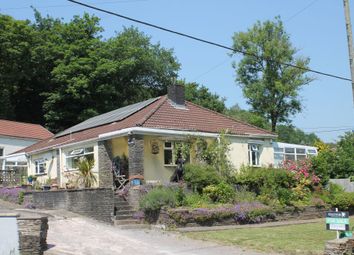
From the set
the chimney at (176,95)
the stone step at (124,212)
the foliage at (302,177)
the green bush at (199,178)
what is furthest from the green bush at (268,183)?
the chimney at (176,95)

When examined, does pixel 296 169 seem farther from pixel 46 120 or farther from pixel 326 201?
pixel 46 120

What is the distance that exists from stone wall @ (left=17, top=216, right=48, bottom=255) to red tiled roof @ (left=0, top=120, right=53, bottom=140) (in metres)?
30.0

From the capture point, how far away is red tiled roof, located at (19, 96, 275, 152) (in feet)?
83.3

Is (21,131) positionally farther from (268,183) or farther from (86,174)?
(268,183)

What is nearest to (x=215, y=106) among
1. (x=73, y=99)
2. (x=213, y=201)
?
(x=73, y=99)

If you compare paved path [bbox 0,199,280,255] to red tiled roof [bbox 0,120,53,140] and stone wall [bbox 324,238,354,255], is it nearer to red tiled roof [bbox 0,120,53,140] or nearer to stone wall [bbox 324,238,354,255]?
stone wall [bbox 324,238,354,255]

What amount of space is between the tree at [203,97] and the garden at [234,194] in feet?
95.4

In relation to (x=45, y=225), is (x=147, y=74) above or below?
above

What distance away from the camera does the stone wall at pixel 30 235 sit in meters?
13.8

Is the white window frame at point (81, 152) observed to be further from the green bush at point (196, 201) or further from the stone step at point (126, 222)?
the green bush at point (196, 201)

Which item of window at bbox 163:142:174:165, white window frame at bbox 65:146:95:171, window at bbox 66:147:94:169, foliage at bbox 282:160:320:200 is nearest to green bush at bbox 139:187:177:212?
window at bbox 163:142:174:165

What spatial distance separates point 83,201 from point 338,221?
1189cm

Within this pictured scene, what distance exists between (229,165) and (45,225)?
13.2 metres

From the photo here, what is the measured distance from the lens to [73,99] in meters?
51.7
